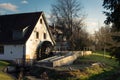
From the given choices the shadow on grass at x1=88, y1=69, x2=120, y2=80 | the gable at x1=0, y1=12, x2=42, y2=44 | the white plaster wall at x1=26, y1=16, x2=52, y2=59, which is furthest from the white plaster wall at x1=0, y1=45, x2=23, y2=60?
the shadow on grass at x1=88, y1=69, x2=120, y2=80

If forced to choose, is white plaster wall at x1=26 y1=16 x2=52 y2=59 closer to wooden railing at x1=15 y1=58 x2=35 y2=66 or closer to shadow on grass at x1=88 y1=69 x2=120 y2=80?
wooden railing at x1=15 y1=58 x2=35 y2=66

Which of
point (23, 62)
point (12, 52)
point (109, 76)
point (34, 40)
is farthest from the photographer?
point (34, 40)

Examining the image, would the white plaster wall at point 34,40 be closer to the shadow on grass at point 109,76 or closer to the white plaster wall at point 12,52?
the white plaster wall at point 12,52

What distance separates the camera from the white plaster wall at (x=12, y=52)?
4366 cm

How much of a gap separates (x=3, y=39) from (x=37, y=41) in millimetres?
5611

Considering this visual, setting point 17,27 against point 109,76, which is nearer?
point 109,76

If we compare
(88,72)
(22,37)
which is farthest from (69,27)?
(88,72)

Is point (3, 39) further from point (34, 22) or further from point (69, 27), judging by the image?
point (69, 27)

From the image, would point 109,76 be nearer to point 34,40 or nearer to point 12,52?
point 12,52

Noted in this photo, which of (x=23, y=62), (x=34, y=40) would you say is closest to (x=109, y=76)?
(x=23, y=62)

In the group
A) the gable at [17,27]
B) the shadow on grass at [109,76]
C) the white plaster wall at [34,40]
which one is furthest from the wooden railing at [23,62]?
the shadow on grass at [109,76]

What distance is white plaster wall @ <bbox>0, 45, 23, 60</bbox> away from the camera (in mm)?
43656

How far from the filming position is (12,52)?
44.2 metres

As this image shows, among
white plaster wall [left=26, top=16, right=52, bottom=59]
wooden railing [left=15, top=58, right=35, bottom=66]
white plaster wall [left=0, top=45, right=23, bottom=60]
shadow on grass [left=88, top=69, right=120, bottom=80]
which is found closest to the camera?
shadow on grass [left=88, top=69, right=120, bottom=80]
